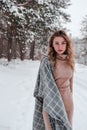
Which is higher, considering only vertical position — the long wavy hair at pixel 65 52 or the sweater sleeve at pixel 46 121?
the long wavy hair at pixel 65 52

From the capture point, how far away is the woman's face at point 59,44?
400 cm

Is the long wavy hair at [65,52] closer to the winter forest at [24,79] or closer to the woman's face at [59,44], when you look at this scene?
the woman's face at [59,44]

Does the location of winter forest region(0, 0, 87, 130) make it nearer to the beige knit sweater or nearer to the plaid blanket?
the beige knit sweater

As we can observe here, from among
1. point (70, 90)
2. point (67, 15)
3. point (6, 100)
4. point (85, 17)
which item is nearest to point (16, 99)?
point (6, 100)

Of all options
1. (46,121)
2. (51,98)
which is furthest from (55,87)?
(46,121)

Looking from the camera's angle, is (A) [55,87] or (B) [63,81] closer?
(A) [55,87]

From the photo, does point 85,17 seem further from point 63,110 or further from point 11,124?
point 63,110

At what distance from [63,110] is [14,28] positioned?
18.0 m

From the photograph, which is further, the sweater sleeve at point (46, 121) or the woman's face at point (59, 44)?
the woman's face at point (59, 44)

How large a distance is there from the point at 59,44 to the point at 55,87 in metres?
0.51

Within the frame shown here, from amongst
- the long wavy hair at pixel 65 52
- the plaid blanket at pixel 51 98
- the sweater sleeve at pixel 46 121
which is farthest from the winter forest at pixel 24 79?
the sweater sleeve at pixel 46 121

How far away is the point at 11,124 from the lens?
7.48m

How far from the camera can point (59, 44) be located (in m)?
4.00

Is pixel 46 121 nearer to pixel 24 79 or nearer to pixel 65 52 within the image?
pixel 65 52
